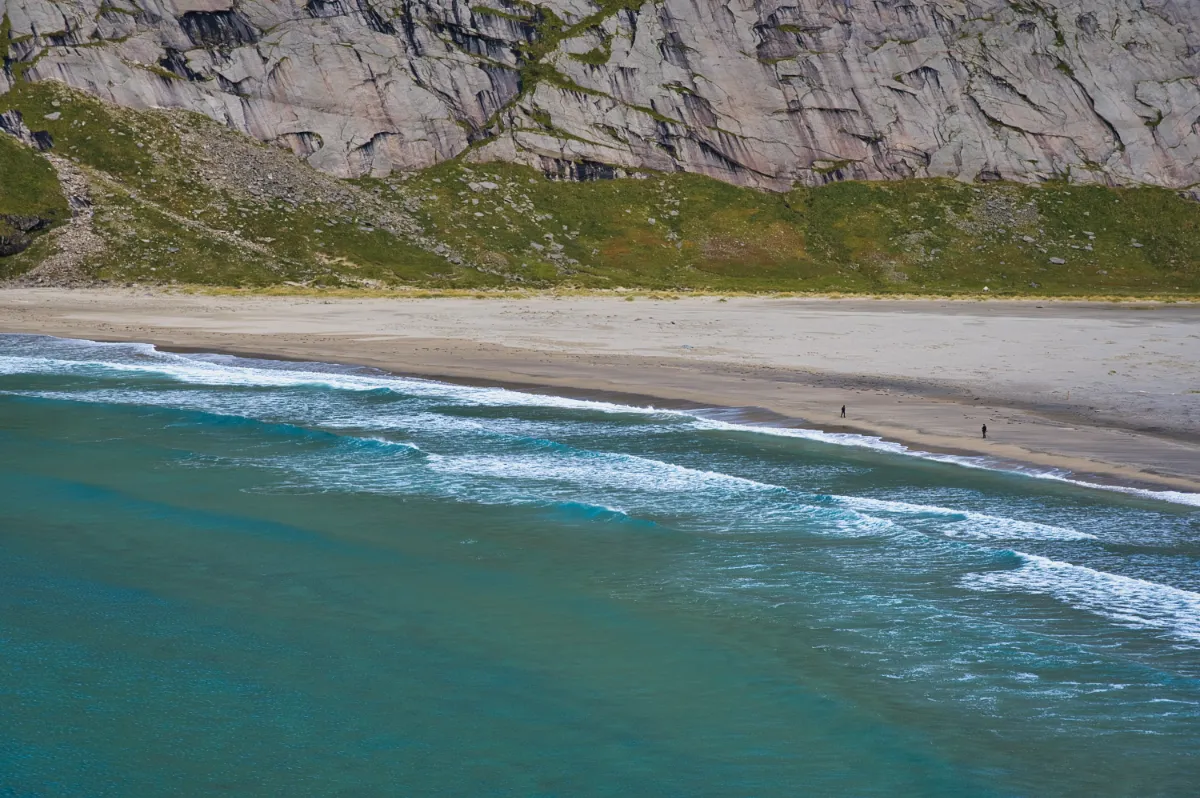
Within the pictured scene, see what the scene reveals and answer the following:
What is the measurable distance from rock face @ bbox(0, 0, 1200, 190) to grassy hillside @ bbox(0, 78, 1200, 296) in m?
4.44

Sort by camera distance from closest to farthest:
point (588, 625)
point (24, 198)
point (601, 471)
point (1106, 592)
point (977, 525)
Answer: point (588, 625) < point (1106, 592) < point (977, 525) < point (601, 471) < point (24, 198)

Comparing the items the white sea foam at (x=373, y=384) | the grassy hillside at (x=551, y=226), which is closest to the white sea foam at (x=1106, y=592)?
the white sea foam at (x=373, y=384)

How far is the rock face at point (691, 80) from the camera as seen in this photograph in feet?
364

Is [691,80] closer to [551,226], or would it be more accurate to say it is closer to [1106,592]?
[551,226]

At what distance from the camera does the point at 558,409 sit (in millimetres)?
26125

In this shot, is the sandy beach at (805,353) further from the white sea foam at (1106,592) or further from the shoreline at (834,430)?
the white sea foam at (1106,592)

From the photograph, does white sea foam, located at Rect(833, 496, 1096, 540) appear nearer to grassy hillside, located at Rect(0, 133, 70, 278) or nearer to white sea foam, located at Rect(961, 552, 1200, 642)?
white sea foam, located at Rect(961, 552, 1200, 642)

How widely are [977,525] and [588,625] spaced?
632 centimetres

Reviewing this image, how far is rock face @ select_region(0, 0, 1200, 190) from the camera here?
111000mm

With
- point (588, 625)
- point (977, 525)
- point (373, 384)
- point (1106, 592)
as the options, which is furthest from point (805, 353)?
point (588, 625)

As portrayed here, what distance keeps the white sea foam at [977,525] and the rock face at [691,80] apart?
98.6m

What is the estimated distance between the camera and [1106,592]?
12258 mm

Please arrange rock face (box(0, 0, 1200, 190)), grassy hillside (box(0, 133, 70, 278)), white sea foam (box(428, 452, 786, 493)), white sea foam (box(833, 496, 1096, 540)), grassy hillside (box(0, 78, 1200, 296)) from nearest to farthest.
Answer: white sea foam (box(833, 496, 1096, 540))
white sea foam (box(428, 452, 786, 493))
grassy hillside (box(0, 133, 70, 278))
grassy hillside (box(0, 78, 1200, 296))
rock face (box(0, 0, 1200, 190))

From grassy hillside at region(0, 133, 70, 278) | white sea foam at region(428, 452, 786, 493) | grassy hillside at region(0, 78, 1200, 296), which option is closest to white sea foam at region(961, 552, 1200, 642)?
white sea foam at region(428, 452, 786, 493)
